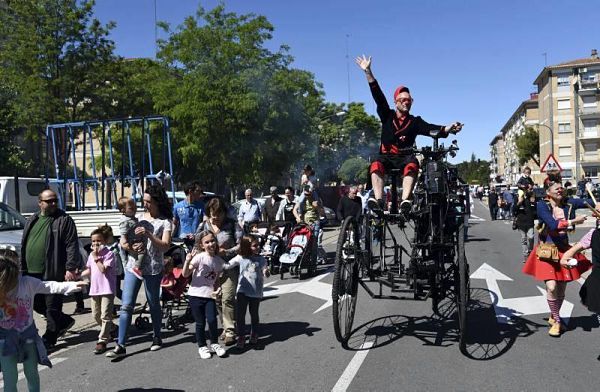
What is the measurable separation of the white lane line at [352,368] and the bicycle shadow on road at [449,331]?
0.06 m

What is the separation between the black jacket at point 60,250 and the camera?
6.57 meters

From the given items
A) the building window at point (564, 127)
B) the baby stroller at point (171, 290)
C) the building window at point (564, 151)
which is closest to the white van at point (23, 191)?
the baby stroller at point (171, 290)

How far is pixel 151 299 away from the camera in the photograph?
20.8 ft

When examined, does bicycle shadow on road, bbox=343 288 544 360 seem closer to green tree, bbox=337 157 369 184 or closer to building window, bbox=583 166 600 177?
green tree, bbox=337 157 369 184

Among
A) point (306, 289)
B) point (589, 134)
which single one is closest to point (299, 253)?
point (306, 289)

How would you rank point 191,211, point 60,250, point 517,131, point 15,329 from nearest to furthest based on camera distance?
point 15,329, point 60,250, point 191,211, point 517,131

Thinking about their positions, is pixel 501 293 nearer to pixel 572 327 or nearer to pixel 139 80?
pixel 572 327

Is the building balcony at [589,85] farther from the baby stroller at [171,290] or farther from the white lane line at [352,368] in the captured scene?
the white lane line at [352,368]

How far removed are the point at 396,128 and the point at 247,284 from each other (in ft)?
7.87

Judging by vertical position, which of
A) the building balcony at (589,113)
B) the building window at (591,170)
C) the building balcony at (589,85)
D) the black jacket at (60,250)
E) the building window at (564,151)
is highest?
the building balcony at (589,85)

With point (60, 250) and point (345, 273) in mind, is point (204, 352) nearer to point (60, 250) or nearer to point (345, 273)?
point (345, 273)

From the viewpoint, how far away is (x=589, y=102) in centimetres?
7388

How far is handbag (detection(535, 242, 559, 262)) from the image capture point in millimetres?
6652

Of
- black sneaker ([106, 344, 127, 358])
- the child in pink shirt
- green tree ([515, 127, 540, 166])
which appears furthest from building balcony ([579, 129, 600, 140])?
black sneaker ([106, 344, 127, 358])
